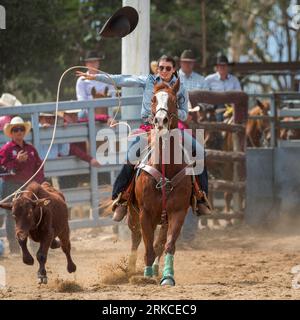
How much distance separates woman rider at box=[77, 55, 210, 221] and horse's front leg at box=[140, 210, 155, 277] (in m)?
0.59

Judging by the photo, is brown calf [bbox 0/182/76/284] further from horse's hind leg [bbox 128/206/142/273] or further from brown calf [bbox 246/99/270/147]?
brown calf [bbox 246/99/270/147]

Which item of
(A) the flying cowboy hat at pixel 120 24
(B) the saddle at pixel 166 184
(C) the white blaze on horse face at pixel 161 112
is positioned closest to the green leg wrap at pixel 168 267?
(B) the saddle at pixel 166 184

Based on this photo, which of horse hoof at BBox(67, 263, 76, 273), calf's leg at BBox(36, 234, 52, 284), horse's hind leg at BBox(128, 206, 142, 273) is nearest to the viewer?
calf's leg at BBox(36, 234, 52, 284)

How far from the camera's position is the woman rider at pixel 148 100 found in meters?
10.6

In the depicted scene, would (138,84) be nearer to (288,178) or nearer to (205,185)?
(205,185)

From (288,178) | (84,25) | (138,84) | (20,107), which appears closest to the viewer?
(138,84)

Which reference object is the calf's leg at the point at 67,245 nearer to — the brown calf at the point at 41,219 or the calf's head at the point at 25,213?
the brown calf at the point at 41,219

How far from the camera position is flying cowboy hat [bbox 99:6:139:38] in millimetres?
11844

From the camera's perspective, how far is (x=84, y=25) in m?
21.7

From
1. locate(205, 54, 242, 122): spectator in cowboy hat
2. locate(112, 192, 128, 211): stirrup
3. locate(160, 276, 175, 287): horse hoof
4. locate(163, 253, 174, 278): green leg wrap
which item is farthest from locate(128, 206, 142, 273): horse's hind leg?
locate(205, 54, 242, 122): spectator in cowboy hat

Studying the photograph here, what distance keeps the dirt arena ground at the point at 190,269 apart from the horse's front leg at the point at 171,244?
0.17 metres

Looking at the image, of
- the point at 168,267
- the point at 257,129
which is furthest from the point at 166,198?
the point at 257,129
